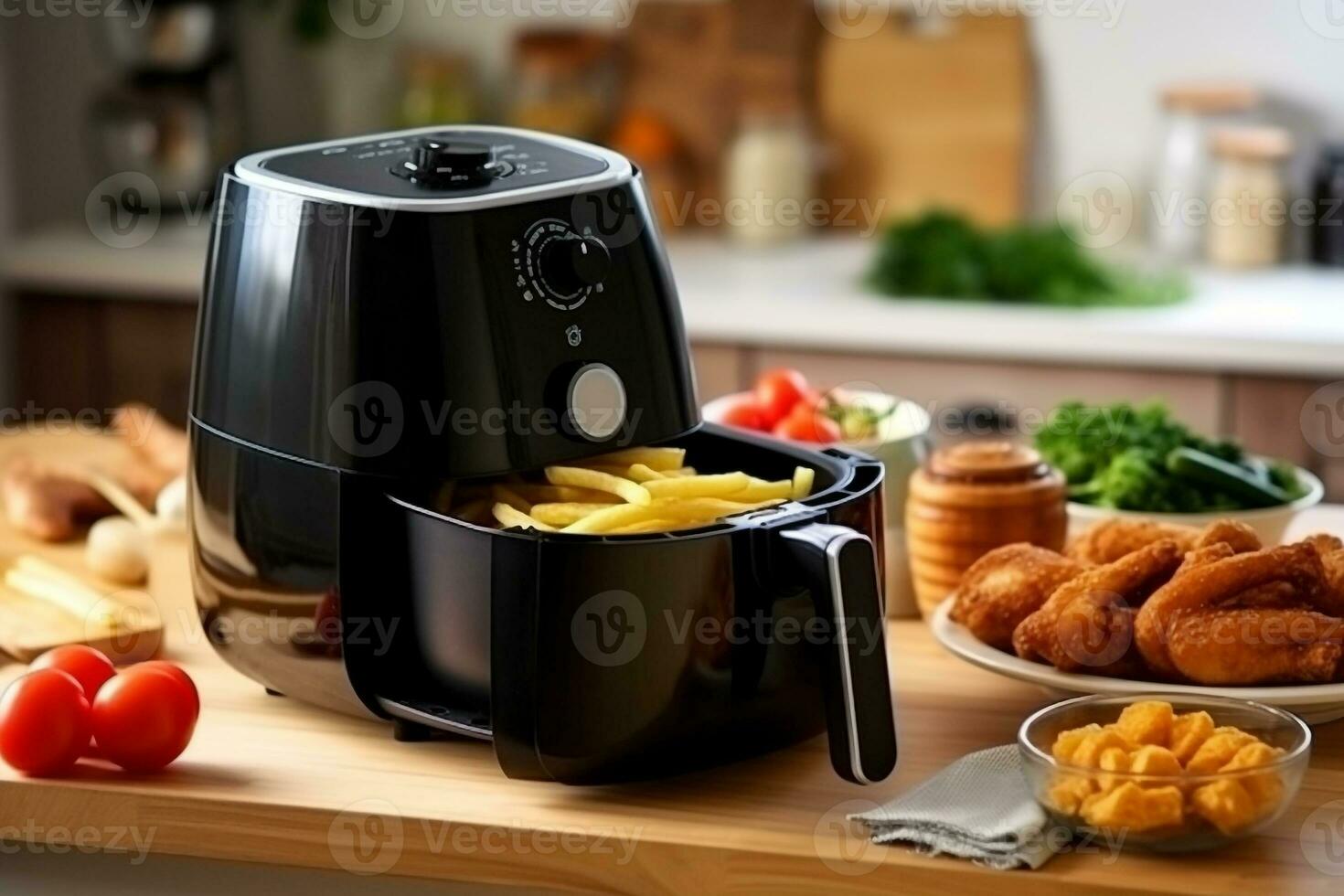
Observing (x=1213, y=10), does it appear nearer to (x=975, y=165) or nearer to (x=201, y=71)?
(x=975, y=165)

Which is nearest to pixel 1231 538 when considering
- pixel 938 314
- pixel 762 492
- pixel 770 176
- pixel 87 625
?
pixel 762 492

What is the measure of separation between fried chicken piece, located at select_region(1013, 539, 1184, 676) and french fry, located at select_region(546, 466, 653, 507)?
28 centimetres

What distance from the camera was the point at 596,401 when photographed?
1.25m

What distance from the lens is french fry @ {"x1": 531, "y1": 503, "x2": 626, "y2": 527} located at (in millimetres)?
1210

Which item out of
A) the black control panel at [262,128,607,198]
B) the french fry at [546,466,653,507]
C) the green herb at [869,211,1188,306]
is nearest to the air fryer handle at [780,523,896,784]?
the french fry at [546,466,653,507]

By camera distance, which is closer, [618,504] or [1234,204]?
[618,504]

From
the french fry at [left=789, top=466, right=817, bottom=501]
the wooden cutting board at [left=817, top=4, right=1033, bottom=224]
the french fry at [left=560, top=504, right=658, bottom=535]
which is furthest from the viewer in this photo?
the wooden cutting board at [left=817, top=4, right=1033, bottom=224]

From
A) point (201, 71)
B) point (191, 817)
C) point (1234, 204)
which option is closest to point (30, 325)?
point (201, 71)

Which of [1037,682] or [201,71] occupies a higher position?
[201,71]

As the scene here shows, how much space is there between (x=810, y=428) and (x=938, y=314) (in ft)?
4.17

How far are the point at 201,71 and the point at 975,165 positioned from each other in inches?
53.0

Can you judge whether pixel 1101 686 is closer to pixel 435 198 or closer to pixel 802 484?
pixel 802 484

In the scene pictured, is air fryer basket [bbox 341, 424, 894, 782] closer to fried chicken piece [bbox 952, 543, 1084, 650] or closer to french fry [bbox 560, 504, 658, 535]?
french fry [bbox 560, 504, 658, 535]

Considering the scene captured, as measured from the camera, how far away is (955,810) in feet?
3.70
